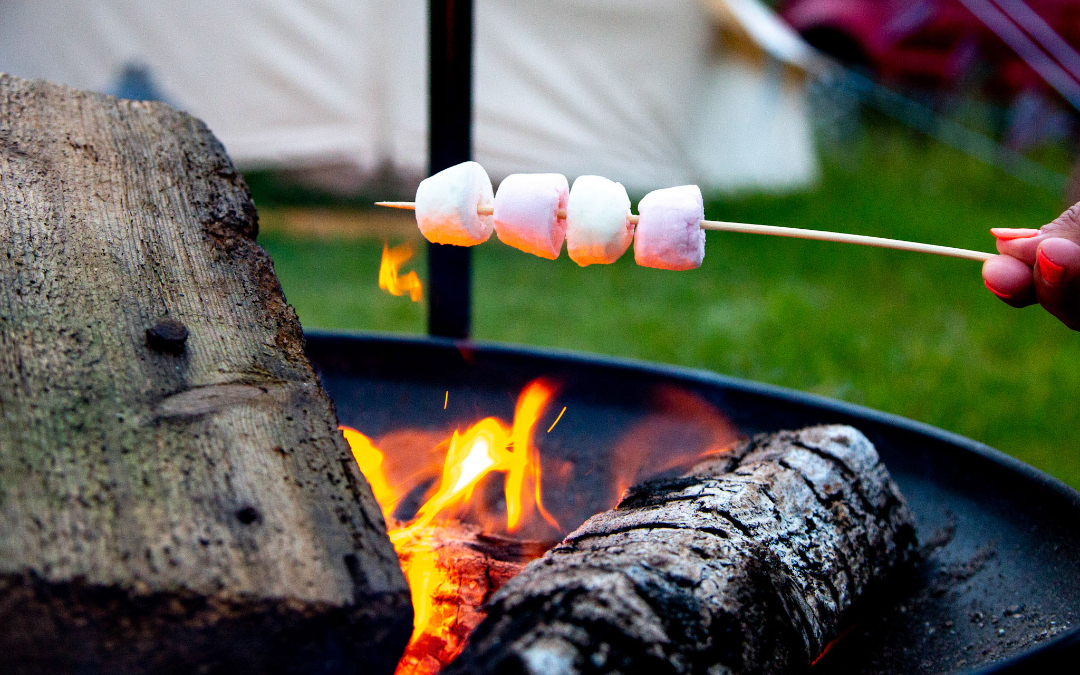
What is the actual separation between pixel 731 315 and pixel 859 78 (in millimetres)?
3121

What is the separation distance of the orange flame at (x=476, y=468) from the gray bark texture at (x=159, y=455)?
0.45 m

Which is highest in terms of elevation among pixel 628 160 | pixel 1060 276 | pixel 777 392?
pixel 1060 276

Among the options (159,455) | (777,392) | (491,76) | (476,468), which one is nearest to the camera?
(159,455)

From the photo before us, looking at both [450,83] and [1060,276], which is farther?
[450,83]

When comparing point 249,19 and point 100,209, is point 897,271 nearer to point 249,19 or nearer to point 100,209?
point 249,19

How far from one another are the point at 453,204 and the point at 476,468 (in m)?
0.58

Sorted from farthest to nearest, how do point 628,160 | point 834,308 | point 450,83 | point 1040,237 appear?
1. point 628,160
2. point 834,308
3. point 450,83
4. point 1040,237

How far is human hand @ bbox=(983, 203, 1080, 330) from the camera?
39.5 inches

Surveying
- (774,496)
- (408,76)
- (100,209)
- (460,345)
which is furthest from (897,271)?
(100,209)

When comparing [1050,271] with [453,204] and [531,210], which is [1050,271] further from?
[453,204]

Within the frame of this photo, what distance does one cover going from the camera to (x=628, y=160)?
537cm

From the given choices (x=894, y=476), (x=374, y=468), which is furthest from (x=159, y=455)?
(x=894, y=476)

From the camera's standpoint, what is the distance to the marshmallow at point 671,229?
47.8 inches

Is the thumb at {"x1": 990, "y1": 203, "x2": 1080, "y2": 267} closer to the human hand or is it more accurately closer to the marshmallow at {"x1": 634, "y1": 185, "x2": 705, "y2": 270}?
the human hand
